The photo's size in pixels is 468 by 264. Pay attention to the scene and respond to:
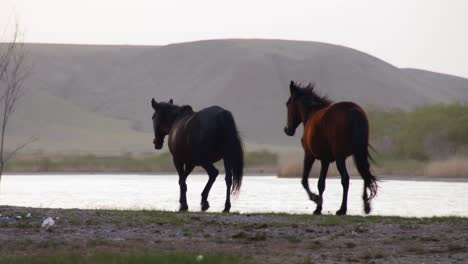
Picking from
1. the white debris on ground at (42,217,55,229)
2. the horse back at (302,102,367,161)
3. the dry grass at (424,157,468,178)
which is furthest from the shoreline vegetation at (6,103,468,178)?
the white debris on ground at (42,217,55,229)

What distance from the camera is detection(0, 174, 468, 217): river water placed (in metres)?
24.3

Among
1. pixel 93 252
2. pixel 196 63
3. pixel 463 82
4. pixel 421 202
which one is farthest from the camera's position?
pixel 463 82

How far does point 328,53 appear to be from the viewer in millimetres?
129875

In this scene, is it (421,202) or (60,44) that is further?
(60,44)

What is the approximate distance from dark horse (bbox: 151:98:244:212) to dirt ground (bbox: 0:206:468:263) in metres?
1.88

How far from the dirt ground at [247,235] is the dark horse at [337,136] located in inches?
41.1

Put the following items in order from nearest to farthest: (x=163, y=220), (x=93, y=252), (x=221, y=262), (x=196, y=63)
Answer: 1. (x=221, y=262)
2. (x=93, y=252)
3. (x=163, y=220)
4. (x=196, y=63)

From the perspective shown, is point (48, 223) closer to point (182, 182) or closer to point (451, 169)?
point (182, 182)

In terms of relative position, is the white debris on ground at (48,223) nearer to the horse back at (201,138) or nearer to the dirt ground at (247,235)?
A: the dirt ground at (247,235)

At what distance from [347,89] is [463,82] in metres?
32.8

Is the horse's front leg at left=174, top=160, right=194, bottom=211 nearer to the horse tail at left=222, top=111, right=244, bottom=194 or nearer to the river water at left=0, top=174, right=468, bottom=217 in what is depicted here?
the horse tail at left=222, top=111, right=244, bottom=194

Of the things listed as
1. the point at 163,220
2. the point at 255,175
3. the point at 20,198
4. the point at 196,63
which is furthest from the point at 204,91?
the point at 163,220

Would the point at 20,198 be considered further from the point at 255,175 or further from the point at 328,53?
the point at 328,53

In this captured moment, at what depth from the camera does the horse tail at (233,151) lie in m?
17.6
